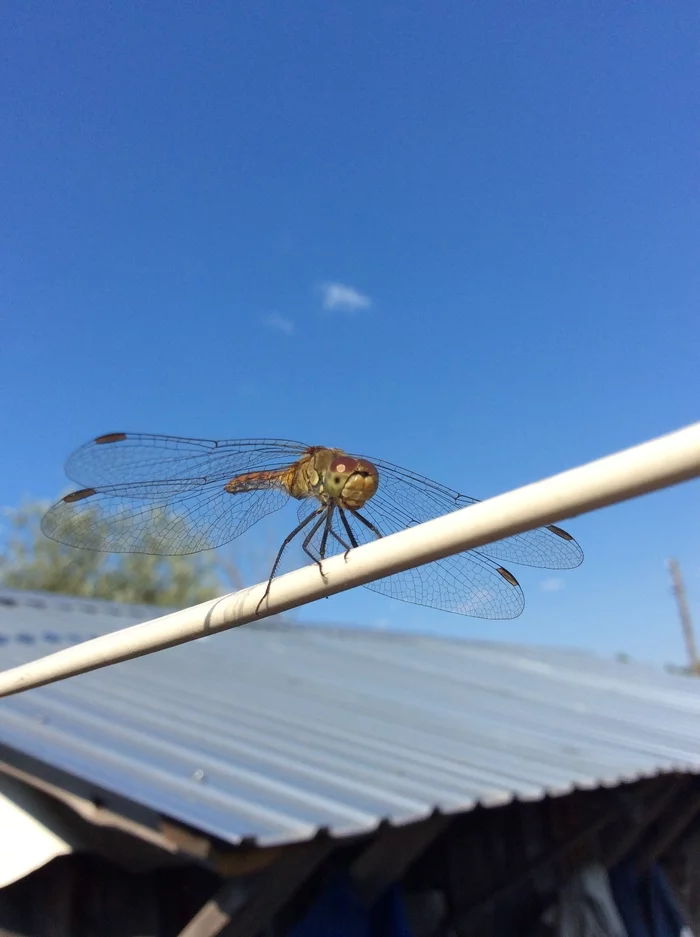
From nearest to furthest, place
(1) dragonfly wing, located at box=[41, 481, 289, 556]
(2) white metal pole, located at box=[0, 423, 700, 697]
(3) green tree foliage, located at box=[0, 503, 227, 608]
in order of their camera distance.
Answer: (2) white metal pole, located at box=[0, 423, 700, 697]
(1) dragonfly wing, located at box=[41, 481, 289, 556]
(3) green tree foliage, located at box=[0, 503, 227, 608]

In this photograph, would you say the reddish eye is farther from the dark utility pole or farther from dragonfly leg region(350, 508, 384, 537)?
the dark utility pole

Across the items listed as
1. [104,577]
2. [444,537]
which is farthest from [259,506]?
[104,577]

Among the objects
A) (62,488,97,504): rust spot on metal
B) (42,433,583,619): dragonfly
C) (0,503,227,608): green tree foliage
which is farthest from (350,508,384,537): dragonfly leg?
(0,503,227,608): green tree foliage

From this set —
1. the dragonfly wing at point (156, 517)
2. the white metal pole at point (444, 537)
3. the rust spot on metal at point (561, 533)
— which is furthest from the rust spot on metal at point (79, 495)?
the rust spot on metal at point (561, 533)

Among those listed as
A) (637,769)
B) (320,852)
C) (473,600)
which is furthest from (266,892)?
(637,769)

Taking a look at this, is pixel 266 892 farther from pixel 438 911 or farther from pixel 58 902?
pixel 438 911

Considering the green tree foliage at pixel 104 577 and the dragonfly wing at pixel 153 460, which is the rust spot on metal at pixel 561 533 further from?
the green tree foliage at pixel 104 577
